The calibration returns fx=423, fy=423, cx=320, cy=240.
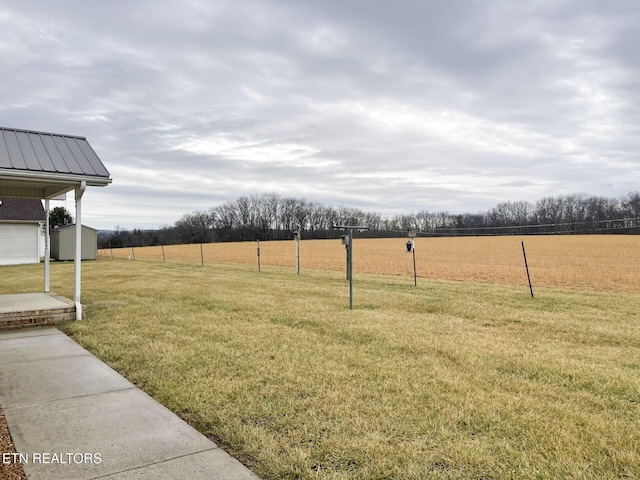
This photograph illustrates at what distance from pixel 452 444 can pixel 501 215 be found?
6245cm

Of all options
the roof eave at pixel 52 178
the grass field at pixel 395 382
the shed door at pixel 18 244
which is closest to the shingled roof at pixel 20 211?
the shed door at pixel 18 244

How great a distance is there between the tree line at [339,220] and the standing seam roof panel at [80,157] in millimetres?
39282

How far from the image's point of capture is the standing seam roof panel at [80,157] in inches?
293

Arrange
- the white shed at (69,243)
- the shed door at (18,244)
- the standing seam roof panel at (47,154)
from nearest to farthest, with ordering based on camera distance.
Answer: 1. the standing seam roof panel at (47,154)
2. the shed door at (18,244)
3. the white shed at (69,243)

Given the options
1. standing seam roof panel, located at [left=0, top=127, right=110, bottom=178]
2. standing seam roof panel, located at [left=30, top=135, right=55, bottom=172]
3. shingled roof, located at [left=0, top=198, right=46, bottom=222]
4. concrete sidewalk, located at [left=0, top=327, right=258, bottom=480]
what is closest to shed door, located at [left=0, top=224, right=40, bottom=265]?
shingled roof, located at [left=0, top=198, right=46, bottom=222]

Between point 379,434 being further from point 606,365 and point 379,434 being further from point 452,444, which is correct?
point 606,365

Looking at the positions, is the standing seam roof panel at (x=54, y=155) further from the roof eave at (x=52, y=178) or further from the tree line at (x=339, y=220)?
the tree line at (x=339, y=220)

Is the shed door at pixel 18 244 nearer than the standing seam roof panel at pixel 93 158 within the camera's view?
No

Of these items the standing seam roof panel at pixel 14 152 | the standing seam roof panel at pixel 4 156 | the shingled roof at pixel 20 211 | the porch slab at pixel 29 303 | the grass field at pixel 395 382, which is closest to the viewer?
the grass field at pixel 395 382

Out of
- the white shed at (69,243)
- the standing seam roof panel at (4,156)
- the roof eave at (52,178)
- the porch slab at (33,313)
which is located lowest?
the porch slab at (33,313)

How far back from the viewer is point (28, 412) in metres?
3.45

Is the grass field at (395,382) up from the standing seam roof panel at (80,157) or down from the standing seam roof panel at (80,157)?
down

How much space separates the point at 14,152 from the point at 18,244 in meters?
22.2

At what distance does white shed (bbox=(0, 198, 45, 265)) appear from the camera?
24531mm
